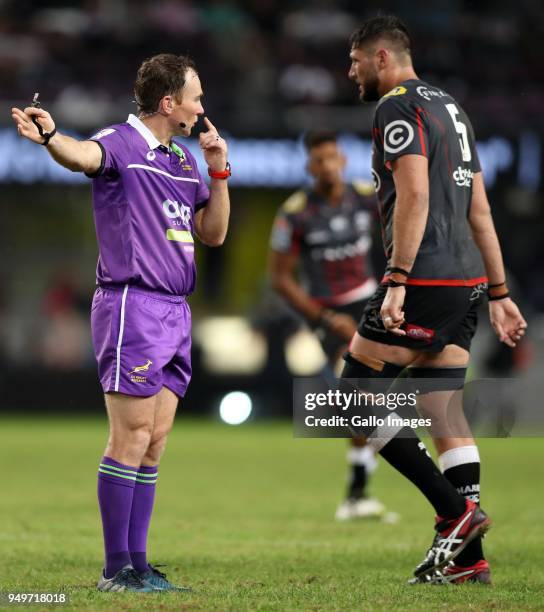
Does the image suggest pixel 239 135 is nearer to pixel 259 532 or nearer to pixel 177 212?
pixel 259 532

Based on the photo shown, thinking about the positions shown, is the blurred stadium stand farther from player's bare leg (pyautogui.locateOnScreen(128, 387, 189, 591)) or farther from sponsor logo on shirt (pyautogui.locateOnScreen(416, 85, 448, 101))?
player's bare leg (pyautogui.locateOnScreen(128, 387, 189, 591))

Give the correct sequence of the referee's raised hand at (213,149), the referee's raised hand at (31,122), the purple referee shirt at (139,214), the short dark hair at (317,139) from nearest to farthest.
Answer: the referee's raised hand at (31,122) → the purple referee shirt at (139,214) → the referee's raised hand at (213,149) → the short dark hair at (317,139)

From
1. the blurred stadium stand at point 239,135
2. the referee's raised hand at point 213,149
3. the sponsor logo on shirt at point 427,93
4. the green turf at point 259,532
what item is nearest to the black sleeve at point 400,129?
the sponsor logo on shirt at point 427,93

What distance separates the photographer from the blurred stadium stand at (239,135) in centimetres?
1916

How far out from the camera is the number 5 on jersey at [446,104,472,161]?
239 inches

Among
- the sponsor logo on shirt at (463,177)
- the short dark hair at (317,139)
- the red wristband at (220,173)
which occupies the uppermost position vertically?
the short dark hair at (317,139)

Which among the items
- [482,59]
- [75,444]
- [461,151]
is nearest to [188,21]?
[482,59]

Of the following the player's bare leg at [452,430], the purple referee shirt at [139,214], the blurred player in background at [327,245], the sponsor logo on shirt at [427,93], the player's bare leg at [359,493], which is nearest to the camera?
the purple referee shirt at [139,214]

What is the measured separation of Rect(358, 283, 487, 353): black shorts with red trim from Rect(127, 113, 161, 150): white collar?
123 cm

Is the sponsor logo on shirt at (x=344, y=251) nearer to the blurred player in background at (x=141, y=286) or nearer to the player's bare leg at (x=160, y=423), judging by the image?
the blurred player in background at (x=141, y=286)

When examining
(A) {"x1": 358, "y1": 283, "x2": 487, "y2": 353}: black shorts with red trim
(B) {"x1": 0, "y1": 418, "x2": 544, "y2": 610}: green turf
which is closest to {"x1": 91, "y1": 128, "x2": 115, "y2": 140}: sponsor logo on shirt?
(A) {"x1": 358, "y1": 283, "x2": 487, "y2": 353}: black shorts with red trim

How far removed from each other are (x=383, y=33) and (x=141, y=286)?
5.54ft

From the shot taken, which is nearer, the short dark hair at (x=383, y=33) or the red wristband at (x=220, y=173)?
the red wristband at (x=220, y=173)

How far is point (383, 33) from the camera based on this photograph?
6098 mm
